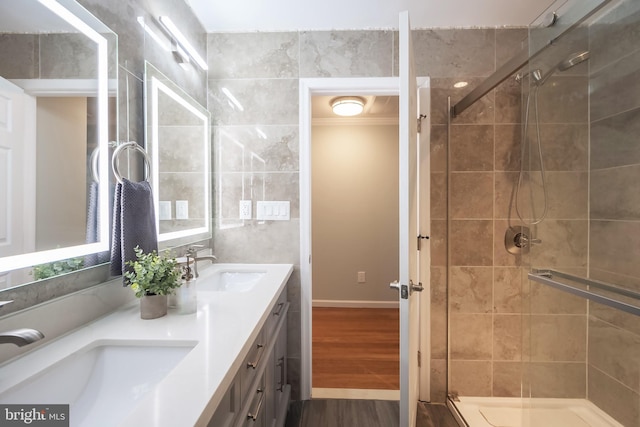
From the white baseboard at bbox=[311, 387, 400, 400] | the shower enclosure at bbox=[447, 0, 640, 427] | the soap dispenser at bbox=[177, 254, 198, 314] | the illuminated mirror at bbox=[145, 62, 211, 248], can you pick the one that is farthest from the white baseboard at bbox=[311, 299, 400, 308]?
the soap dispenser at bbox=[177, 254, 198, 314]

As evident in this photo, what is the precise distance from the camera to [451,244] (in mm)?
1806

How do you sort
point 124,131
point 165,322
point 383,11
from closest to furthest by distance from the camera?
1. point 165,322
2. point 124,131
3. point 383,11

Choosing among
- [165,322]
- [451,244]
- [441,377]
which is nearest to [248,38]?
[165,322]

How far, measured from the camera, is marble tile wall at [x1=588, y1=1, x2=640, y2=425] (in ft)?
4.01

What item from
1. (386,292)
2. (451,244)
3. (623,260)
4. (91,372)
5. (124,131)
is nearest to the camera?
(91,372)

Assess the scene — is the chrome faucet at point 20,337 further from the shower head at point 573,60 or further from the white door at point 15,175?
the shower head at point 573,60

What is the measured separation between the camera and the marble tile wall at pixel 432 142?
179cm

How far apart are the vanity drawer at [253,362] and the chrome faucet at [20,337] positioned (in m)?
→ 0.47

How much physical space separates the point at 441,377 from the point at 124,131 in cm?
223

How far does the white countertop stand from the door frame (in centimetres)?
64

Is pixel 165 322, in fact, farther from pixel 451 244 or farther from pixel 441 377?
pixel 441 377

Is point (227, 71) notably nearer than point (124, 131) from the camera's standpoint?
No

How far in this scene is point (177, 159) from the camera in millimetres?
1503

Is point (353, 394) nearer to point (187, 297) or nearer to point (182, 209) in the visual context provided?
point (187, 297)
